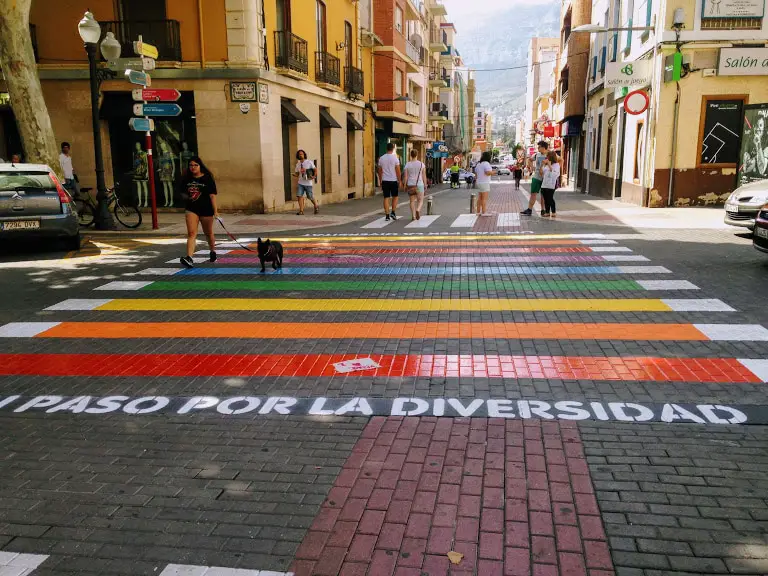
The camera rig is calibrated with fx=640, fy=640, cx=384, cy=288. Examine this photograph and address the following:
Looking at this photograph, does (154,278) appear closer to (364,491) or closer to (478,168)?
(364,491)

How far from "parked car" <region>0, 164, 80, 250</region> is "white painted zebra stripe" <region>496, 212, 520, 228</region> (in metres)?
9.51

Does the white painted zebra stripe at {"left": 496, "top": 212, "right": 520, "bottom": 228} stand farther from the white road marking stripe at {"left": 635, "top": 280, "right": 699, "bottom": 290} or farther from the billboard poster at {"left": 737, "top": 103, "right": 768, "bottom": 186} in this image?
the white road marking stripe at {"left": 635, "top": 280, "right": 699, "bottom": 290}

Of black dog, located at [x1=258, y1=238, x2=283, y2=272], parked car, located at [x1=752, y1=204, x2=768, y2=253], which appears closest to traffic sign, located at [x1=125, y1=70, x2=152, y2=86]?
black dog, located at [x1=258, y1=238, x2=283, y2=272]

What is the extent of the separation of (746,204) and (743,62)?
891cm

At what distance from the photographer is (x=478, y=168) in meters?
17.1

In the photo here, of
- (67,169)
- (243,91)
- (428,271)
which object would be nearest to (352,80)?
(243,91)

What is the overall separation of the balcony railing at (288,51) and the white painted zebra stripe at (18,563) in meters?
19.7

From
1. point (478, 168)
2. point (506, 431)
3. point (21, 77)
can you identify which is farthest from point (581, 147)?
point (506, 431)

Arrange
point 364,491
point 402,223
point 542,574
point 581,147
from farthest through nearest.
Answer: point 581,147 < point 402,223 < point 364,491 < point 542,574

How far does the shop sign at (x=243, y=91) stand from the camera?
18.8 m

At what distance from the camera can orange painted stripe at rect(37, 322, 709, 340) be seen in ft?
20.7

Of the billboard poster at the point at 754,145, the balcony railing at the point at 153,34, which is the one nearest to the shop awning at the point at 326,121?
the balcony railing at the point at 153,34

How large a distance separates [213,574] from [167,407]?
2075mm

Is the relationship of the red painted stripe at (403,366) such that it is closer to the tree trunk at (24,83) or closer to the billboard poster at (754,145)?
the tree trunk at (24,83)
